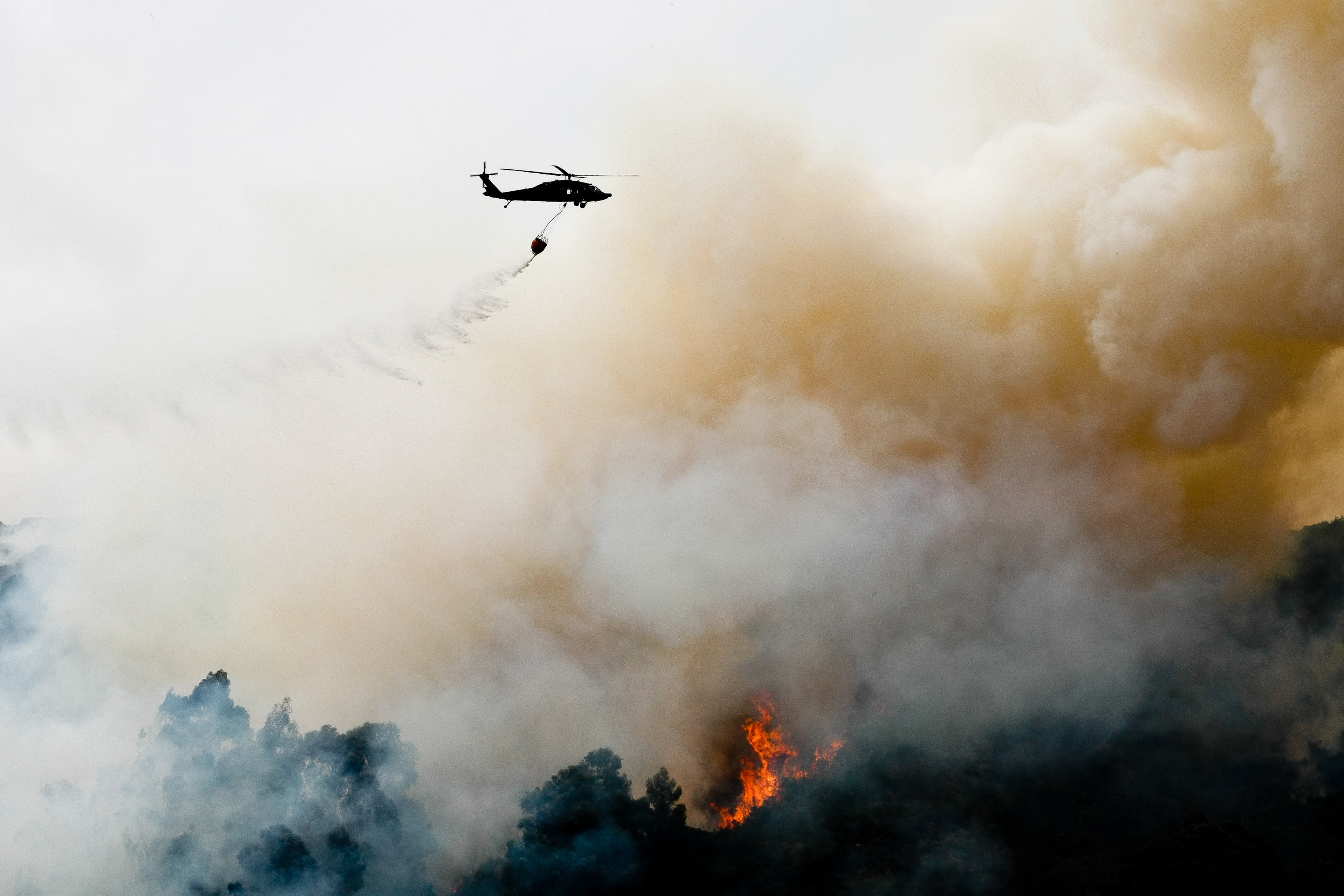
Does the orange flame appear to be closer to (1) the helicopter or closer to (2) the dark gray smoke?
(2) the dark gray smoke

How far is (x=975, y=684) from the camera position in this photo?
88688 millimetres

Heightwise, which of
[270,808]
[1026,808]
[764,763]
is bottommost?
[1026,808]

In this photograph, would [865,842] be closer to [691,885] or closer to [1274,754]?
[691,885]

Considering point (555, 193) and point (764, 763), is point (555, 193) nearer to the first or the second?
point (555, 193)

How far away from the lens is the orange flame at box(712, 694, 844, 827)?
268ft

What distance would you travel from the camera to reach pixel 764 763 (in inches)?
3356

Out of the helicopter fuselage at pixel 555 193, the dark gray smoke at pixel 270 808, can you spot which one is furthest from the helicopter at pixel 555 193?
the dark gray smoke at pixel 270 808

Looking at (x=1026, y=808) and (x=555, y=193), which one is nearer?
(x=555, y=193)

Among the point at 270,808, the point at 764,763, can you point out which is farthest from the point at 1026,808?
the point at 270,808

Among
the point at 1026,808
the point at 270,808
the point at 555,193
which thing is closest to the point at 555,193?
the point at 555,193

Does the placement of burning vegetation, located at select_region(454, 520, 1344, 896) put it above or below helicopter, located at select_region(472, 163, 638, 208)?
below

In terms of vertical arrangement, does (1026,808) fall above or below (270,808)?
below

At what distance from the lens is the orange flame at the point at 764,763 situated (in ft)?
268

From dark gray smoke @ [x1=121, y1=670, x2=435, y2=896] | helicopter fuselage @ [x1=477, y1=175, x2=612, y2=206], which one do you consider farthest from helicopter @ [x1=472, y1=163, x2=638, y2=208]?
dark gray smoke @ [x1=121, y1=670, x2=435, y2=896]
